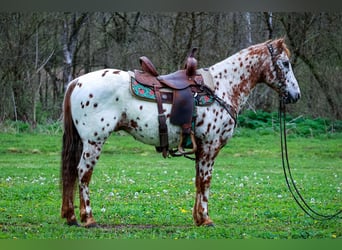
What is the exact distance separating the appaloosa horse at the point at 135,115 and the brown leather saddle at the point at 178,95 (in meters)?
0.07

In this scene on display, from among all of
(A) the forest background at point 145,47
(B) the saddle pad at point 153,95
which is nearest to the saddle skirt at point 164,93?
(B) the saddle pad at point 153,95

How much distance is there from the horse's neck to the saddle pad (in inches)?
11.8

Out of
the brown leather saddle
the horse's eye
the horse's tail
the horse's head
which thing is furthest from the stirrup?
the horse's eye

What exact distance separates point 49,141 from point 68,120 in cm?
717

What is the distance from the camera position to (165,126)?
5723mm

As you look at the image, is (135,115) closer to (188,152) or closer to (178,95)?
(178,95)

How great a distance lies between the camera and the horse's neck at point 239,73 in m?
6.13

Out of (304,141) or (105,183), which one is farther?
(304,141)

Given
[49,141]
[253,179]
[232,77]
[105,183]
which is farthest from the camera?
[49,141]

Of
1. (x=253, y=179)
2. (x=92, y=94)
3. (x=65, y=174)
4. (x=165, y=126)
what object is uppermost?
(x=92, y=94)

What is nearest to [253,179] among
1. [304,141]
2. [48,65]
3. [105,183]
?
[105,183]

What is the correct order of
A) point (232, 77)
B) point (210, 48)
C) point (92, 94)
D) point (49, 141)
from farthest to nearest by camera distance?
1. point (210, 48)
2. point (49, 141)
3. point (232, 77)
4. point (92, 94)

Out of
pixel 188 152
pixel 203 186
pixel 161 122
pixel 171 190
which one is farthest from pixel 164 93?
pixel 171 190

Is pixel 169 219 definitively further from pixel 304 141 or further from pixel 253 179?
pixel 304 141
